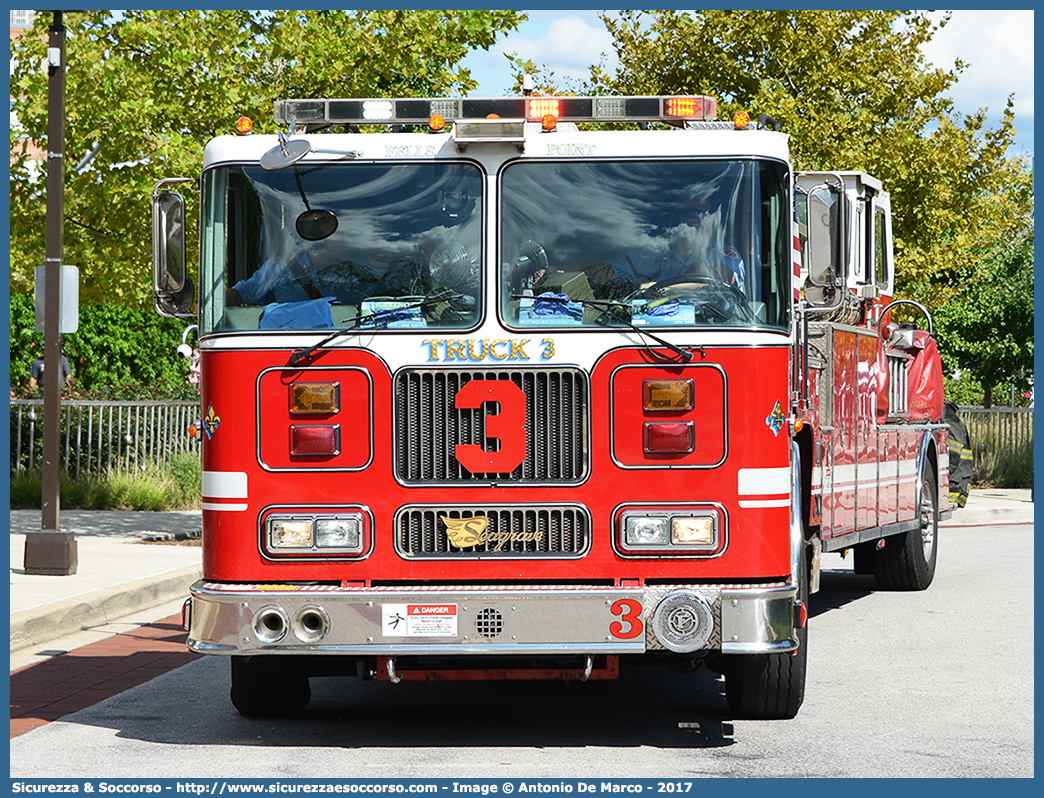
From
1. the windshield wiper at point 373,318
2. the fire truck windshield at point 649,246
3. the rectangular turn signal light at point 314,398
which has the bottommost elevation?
the rectangular turn signal light at point 314,398

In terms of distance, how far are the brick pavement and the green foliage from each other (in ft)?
36.2

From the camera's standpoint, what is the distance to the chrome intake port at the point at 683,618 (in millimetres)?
6426

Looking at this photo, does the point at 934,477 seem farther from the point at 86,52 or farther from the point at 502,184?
the point at 86,52

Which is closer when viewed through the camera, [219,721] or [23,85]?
[219,721]

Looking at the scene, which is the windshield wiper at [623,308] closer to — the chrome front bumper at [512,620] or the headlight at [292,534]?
the chrome front bumper at [512,620]

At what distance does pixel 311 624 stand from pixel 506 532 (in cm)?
95

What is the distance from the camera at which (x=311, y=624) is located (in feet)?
21.4

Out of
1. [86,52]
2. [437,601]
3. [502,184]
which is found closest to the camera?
[437,601]

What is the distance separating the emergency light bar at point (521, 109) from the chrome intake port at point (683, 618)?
2.30 m

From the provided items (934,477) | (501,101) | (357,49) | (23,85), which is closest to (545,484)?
(501,101)

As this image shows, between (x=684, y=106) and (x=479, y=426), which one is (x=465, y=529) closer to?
(x=479, y=426)

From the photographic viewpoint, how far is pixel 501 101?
280 inches

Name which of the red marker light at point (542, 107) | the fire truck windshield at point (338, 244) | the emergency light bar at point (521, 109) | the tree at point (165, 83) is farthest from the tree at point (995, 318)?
the fire truck windshield at point (338, 244)

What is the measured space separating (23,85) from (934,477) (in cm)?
1012
